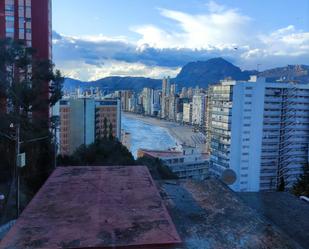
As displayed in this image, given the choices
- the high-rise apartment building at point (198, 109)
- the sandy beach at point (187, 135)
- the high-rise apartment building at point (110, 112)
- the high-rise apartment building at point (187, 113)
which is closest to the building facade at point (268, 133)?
the high-rise apartment building at point (110, 112)

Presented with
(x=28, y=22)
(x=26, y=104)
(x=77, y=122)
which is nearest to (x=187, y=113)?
(x=77, y=122)

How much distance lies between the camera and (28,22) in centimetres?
1214

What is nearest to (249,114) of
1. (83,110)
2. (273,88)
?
(273,88)

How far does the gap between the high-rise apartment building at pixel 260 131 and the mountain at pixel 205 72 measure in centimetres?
3228

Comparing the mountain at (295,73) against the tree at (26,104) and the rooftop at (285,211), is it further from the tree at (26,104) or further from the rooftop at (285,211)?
the rooftop at (285,211)

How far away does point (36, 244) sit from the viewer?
5.15 feet

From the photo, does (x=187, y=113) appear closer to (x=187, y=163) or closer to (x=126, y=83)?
(x=126, y=83)

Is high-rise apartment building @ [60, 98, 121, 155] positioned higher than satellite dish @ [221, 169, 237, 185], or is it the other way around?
satellite dish @ [221, 169, 237, 185]

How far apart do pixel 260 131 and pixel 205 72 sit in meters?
63.4

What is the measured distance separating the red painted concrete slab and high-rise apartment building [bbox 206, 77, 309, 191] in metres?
18.5

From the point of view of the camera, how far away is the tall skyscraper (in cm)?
1190

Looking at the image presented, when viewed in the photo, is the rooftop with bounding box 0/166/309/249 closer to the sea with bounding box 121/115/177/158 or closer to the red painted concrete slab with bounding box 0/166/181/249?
the red painted concrete slab with bounding box 0/166/181/249

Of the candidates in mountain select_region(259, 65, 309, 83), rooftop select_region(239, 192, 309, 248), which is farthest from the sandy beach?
rooftop select_region(239, 192, 309, 248)

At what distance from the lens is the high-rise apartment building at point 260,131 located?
20.5m
